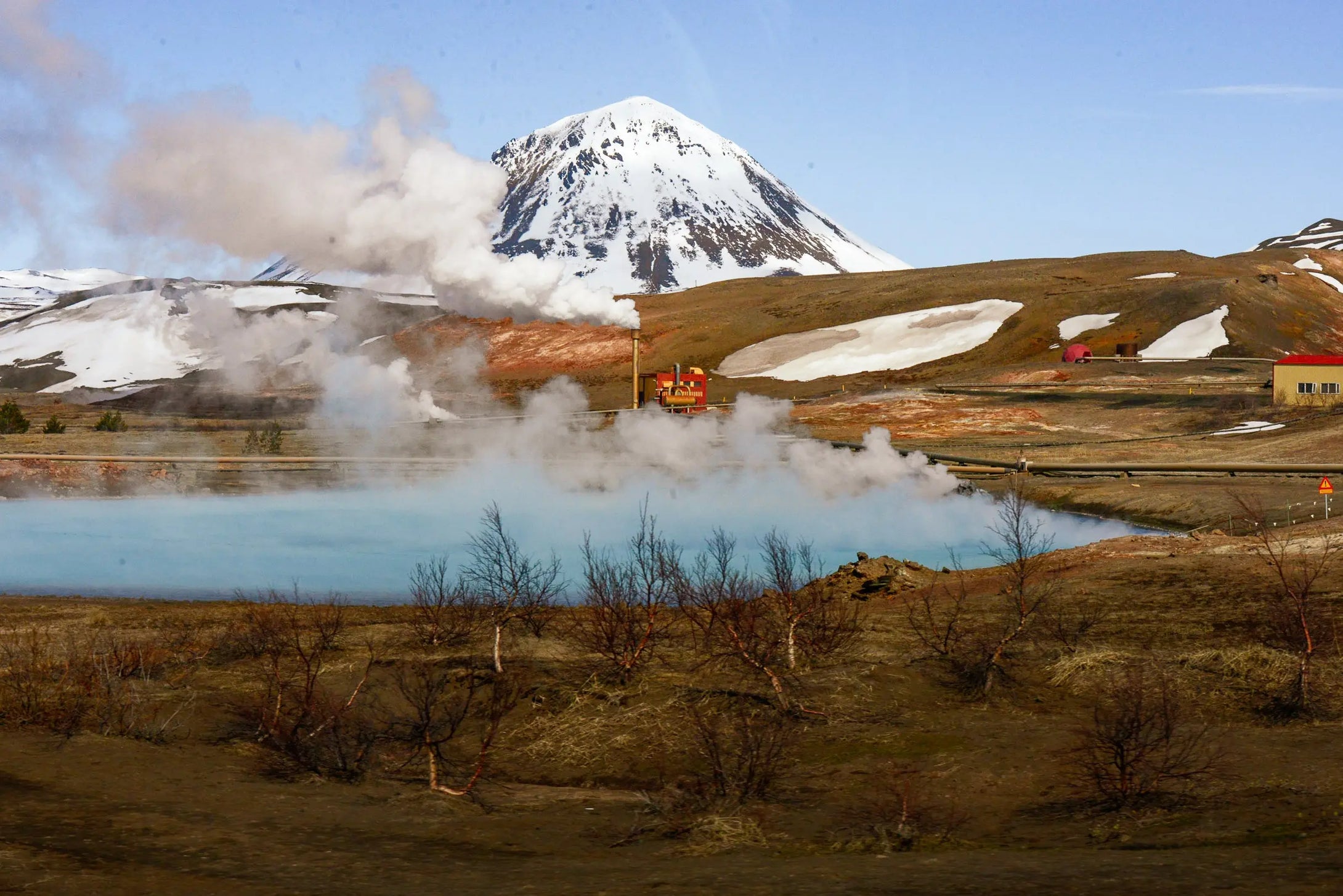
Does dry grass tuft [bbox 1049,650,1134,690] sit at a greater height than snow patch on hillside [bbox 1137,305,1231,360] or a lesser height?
lesser

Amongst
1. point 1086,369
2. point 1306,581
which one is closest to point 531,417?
point 1086,369

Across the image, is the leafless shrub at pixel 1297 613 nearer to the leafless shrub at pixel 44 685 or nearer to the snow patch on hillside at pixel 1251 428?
the leafless shrub at pixel 44 685

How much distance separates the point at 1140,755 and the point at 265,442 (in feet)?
194

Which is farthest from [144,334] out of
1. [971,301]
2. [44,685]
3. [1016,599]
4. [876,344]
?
[1016,599]

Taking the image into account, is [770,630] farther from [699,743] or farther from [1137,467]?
[1137,467]

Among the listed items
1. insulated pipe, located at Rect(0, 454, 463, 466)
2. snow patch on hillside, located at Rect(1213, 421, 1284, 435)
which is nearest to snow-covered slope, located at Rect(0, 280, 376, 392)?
insulated pipe, located at Rect(0, 454, 463, 466)

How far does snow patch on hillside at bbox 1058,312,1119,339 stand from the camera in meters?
105

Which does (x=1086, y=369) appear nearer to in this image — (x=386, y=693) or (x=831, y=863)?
(x=386, y=693)

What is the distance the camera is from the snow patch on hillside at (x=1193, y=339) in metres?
93.1

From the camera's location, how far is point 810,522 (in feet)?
148

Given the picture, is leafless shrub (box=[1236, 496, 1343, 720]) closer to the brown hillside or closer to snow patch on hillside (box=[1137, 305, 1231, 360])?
the brown hillside

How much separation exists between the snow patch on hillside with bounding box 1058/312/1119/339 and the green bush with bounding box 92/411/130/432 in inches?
2653

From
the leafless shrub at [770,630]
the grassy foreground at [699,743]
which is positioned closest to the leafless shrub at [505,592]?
the grassy foreground at [699,743]

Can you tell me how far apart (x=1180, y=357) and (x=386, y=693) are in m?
81.3
